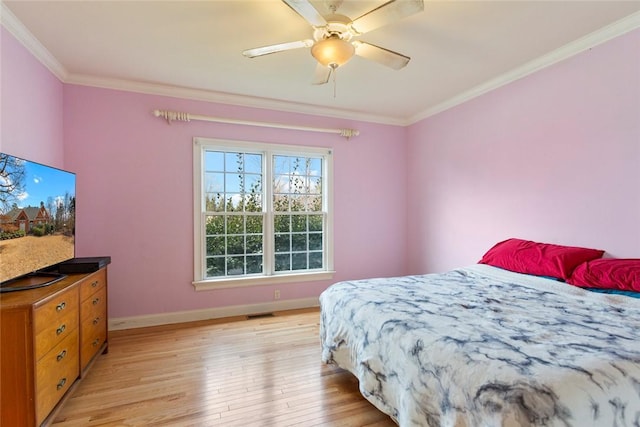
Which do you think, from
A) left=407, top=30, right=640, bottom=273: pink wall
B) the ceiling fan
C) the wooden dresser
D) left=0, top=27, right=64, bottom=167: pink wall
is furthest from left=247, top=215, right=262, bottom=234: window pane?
left=407, top=30, right=640, bottom=273: pink wall

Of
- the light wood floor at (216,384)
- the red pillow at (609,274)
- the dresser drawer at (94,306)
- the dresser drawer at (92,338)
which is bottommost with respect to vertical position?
the light wood floor at (216,384)

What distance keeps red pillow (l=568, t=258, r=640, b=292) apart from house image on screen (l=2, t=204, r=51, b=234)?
3.68m

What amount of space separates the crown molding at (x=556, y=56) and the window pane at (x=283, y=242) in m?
2.62

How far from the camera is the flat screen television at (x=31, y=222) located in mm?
1712

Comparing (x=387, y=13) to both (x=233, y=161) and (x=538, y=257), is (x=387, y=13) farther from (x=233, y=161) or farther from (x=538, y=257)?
(x=233, y=161)

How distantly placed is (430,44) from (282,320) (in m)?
3.11

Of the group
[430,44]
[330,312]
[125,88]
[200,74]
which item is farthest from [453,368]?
[125,88]

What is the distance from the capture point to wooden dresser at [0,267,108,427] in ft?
5.03

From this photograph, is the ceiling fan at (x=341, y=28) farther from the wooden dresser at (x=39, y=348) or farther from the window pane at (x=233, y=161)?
the wooden dresser at (x=39, y=348)

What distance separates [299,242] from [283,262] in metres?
0.34

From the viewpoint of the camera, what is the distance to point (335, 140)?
162 inches

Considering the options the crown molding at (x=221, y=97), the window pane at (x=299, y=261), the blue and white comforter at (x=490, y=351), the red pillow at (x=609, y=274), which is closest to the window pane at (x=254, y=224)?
the window pane at (x=299, y=261)

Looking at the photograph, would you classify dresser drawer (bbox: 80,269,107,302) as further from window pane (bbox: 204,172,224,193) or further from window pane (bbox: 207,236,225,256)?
window pane (bbox: 204,172,224,193)

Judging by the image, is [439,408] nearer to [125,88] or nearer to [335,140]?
[335,140]
